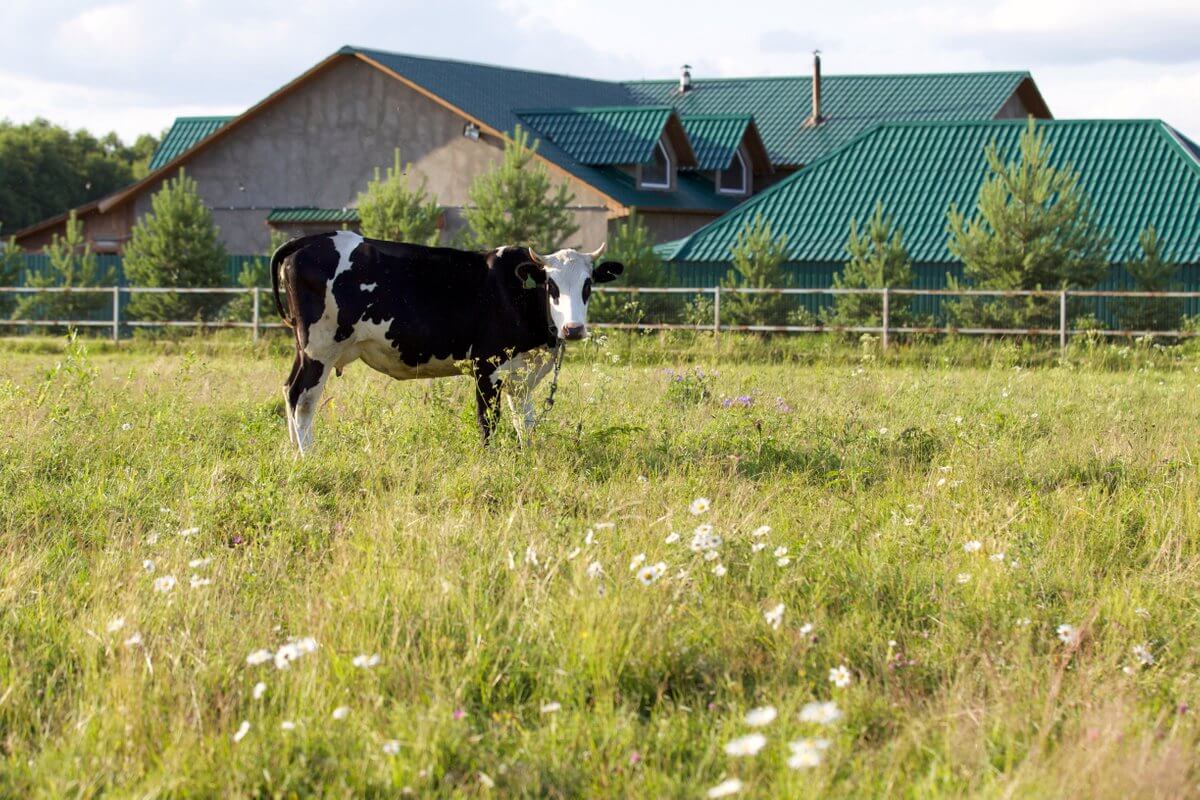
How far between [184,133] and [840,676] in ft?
124

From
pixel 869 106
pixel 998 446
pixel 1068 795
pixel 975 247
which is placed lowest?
pixel 1068 795

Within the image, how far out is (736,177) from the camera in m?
36.5

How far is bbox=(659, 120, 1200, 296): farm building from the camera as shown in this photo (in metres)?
27.3

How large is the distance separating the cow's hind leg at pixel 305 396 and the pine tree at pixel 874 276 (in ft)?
46.4

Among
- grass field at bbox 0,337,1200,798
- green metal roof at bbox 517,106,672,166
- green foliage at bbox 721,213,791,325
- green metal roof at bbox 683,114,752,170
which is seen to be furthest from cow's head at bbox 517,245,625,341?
green metal roof at bbox 683,114,752,170

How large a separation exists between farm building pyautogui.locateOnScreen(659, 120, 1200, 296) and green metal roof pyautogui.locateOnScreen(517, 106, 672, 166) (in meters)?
3.40

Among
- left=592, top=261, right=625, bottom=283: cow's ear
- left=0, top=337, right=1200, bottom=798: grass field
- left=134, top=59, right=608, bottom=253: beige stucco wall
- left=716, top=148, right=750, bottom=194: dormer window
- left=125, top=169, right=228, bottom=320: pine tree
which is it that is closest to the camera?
left=0, top=337, right=1200, bottom=798: grass field

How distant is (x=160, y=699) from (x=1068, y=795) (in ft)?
8.79

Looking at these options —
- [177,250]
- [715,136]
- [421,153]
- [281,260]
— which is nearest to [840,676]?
[281,260]

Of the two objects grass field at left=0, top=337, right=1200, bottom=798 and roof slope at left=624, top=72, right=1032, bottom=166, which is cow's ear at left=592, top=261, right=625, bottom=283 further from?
roof slope at left=624, top=72, right=1032, bottom=166

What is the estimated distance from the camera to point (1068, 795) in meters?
3.68

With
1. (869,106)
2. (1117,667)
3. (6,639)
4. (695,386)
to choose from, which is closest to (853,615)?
(1117,667)

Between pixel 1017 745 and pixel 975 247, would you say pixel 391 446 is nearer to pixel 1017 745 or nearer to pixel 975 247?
pixel 1017 745

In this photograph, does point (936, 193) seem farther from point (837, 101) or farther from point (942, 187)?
point (837, 101)
